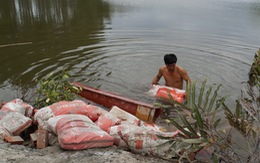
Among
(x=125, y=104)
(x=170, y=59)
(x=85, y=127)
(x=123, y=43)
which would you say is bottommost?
(x=125, y=104)

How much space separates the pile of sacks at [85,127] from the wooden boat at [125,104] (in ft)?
1.70

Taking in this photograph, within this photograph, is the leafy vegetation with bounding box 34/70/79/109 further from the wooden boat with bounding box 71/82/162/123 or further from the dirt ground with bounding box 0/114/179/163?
the dirt ground with bounding box 0/114/179/163

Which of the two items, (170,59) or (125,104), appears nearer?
(125,104)

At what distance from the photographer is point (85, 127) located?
3.62 metres

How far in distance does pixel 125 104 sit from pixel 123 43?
5651mm

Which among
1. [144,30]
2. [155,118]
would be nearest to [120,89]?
[155,118]

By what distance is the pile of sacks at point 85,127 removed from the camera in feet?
11.3

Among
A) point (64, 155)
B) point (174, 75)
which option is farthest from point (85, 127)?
point (174, 75)

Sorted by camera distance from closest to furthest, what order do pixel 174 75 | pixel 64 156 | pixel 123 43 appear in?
pixel 64 156 < pixel 174 75 < pixel 123 43

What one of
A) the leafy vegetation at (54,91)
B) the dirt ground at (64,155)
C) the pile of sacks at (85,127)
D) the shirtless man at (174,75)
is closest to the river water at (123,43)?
the shirtless man at (174,75)

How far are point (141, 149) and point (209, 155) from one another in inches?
40.8

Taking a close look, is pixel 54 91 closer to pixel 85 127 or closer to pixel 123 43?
pixel 85 127

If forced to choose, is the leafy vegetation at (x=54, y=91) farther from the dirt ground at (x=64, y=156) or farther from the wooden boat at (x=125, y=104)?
the dirt ground at (x=64, y=156)

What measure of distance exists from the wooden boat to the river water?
1056 mm
